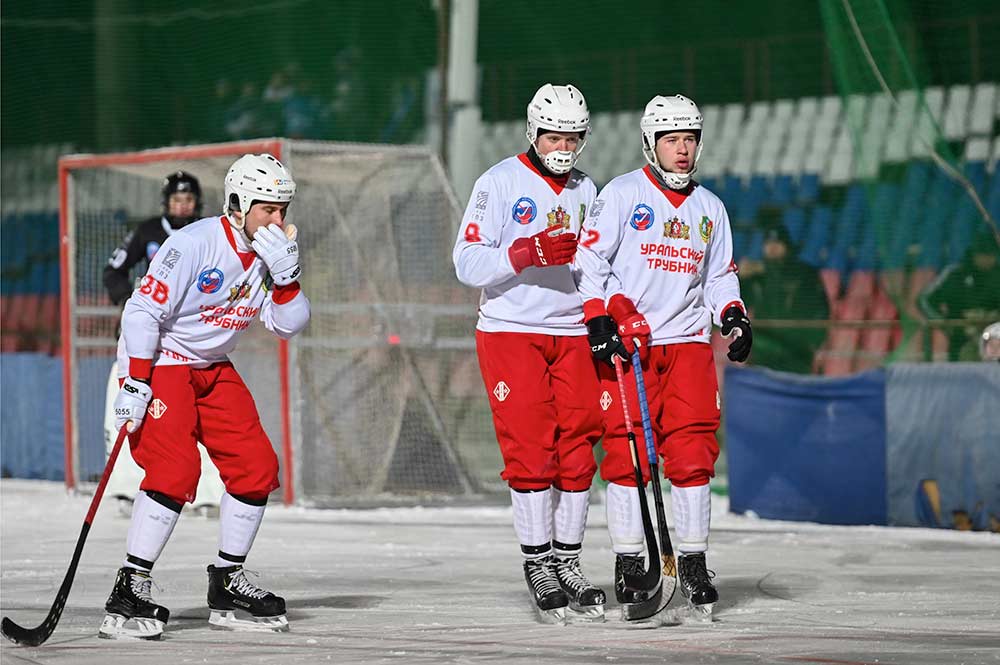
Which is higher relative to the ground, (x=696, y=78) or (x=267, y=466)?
(x=696, y=78)

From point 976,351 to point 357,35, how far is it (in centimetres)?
668

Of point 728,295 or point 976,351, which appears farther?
point 976,351

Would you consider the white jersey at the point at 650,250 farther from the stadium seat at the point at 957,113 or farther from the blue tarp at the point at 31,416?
the blue tarp at the point at 31,416

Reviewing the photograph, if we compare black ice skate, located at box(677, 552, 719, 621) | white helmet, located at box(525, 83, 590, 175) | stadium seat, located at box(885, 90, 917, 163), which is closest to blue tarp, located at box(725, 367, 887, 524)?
stadium seat, located at box(885, 90, 917, 163)

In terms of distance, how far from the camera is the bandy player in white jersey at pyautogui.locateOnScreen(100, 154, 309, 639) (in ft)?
20.8

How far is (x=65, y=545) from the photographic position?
9.60 m

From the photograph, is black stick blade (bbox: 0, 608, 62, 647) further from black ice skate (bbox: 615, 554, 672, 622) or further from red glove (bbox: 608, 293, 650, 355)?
red glove (bbox: 608, 293, 650, 355)

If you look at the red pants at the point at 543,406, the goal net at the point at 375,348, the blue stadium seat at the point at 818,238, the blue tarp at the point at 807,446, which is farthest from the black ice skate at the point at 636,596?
the blue stadium seat at the point at 818,238

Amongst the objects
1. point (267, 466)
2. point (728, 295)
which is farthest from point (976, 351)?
point (267, 466)

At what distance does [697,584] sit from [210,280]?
2032 millimetres

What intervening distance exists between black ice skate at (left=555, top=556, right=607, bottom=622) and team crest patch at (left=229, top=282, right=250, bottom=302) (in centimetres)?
150

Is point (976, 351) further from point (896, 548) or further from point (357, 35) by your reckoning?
point (357, 35)

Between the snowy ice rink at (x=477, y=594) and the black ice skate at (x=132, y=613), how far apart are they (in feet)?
0.20

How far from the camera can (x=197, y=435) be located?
6.54 m
